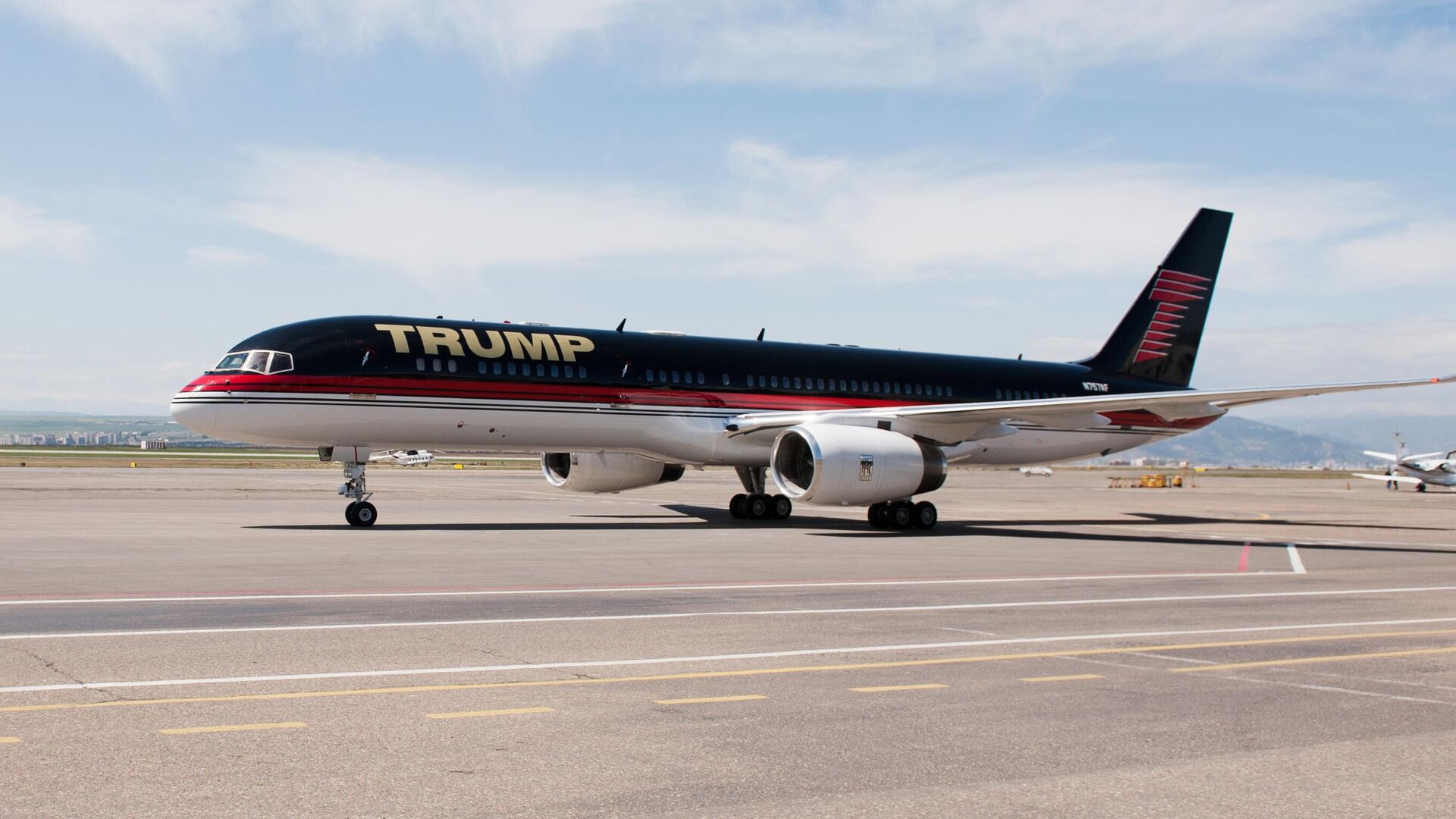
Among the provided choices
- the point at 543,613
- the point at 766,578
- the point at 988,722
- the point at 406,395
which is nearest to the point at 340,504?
the point at 406,395

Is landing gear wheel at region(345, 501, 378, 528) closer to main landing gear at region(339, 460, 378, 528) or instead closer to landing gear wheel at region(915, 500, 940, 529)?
main landing gear at region(339, 460, 378, 528)

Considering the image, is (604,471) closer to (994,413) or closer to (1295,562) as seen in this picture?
(994,413)

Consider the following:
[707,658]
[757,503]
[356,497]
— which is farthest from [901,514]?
[707,658]

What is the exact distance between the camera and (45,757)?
250 inches

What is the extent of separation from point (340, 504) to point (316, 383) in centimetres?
1012

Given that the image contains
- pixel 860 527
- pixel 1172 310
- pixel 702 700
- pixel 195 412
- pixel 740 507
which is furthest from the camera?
pixel 1172 310

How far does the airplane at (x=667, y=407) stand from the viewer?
25.1 metres

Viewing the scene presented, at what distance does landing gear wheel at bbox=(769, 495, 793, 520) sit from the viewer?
3188cm

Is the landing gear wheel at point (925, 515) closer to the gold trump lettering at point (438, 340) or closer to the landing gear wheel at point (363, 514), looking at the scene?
the gold trump lettering at point (438, 340)

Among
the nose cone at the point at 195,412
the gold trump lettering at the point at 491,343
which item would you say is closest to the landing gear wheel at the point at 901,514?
the gold trump lettering at the point at 491,343

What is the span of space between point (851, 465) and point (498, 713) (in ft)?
61.7

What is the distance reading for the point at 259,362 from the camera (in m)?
24.7

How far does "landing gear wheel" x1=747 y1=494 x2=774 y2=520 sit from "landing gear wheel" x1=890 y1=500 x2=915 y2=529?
427 centimetres

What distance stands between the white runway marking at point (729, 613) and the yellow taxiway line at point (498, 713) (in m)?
3.86
